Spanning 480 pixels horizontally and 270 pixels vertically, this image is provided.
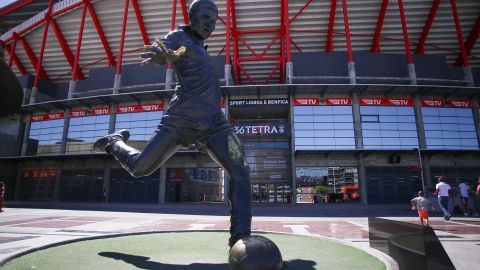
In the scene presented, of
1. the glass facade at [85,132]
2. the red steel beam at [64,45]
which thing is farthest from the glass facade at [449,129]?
the red steel beam at [64,45]

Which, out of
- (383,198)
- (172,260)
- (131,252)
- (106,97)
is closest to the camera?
(172,260)

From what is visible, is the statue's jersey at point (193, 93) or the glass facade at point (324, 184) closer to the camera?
the statue's jersey at point (193, 93)

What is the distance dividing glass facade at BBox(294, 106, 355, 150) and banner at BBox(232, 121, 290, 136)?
1.11m

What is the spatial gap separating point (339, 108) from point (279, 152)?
6.51 meters

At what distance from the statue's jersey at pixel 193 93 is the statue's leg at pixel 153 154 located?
0.41 feet

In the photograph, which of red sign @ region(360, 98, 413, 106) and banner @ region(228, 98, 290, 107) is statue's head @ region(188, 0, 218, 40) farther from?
red sign @ region(360, 98, 413, 106)

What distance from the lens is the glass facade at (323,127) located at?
23812mm

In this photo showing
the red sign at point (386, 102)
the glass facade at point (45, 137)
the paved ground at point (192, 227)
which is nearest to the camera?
the paved ground at point (192, 227)

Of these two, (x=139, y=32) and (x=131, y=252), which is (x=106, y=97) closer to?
(x=139, y=32)

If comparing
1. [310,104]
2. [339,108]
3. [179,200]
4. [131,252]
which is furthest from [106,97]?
[131,252]

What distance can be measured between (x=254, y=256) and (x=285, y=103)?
23.2 m

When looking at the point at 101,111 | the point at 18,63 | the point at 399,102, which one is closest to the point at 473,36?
the point at 399,102

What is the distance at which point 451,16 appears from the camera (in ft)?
86.0

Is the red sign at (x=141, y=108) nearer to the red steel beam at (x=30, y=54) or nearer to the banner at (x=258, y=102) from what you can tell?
the banner at (x=258, y=102)
